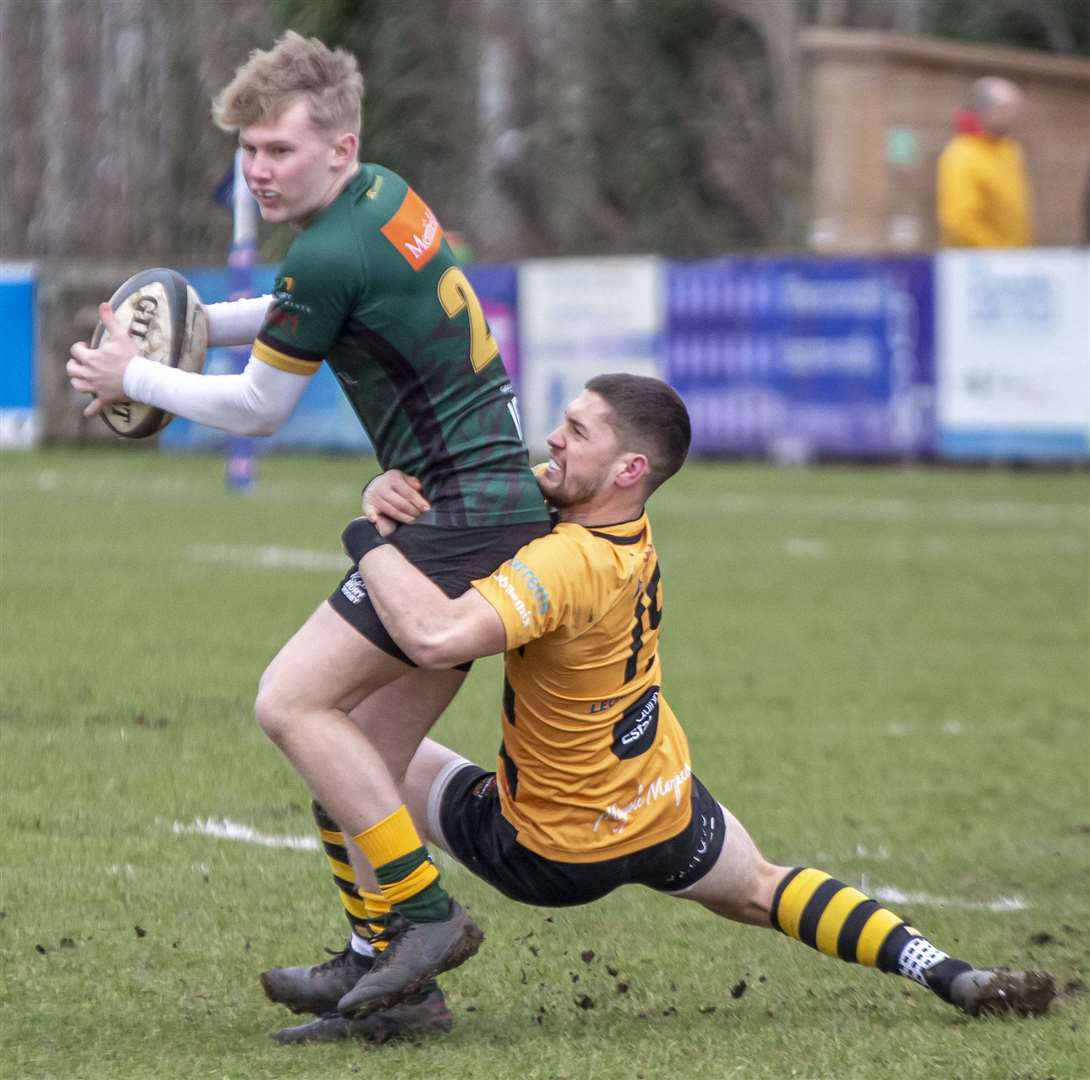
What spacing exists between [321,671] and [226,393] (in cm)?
57

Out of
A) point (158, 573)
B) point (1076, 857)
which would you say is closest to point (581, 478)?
point (1076, 857)

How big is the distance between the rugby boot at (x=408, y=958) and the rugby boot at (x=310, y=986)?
0.08 metres

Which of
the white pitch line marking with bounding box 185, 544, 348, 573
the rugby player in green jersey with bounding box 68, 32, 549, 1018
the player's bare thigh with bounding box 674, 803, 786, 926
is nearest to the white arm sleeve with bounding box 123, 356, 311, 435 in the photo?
the rugby player in green jersey with bounding box 68, 32, 549, 1018

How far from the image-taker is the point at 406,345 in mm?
4461

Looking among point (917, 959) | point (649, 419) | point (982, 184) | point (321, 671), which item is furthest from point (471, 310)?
point (982, 184)

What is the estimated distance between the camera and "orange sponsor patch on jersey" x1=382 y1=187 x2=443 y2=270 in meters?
4.43

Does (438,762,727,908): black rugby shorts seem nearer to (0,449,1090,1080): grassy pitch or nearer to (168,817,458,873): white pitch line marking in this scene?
(0,449,1090,1080): grassy pitch

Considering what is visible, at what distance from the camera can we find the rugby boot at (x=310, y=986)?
452cm

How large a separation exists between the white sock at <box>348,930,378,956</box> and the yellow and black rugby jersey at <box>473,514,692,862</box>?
369 mm

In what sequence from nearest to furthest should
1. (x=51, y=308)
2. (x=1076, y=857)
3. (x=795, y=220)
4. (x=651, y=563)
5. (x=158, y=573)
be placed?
(x=651, y=563), (x=1076, y=857), (x=158, y=573), (x=51, y=308), (x=795, y=220)

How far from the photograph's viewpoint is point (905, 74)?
22078 millimetres

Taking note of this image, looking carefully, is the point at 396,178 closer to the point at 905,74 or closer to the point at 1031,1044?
the point at 1031,1044

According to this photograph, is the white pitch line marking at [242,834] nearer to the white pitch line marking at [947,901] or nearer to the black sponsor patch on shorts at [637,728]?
the white pitch line marking at [947,901]

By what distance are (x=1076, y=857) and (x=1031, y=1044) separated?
1.94 m
